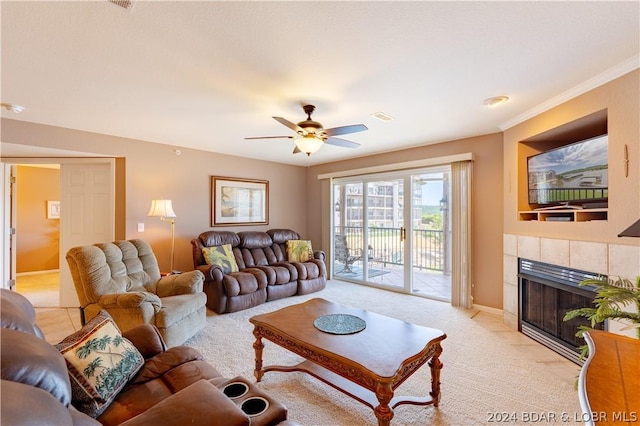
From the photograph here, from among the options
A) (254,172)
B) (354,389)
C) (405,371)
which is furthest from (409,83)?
(254,172)

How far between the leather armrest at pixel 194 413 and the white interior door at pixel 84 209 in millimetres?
3872

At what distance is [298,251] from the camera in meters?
5.31

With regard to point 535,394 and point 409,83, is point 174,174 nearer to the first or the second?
point 409,83

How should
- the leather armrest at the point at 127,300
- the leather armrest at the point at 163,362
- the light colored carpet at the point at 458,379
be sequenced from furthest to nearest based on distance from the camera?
1. the leather armrest at the point at 127,300
2. the light colored carpet at the point at 458,379
3. the leather armrest at the point at 163,362

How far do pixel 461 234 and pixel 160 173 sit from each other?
4583 millimetres

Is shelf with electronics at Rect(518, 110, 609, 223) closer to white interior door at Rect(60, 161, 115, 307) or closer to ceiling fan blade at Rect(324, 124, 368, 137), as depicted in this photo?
ceiling fan blade at Rect(324, 124, 368, 137)

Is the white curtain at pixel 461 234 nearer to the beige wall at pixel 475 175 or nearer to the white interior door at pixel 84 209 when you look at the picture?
the beige wall at pixel 475 175

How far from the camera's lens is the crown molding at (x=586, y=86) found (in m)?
2.05

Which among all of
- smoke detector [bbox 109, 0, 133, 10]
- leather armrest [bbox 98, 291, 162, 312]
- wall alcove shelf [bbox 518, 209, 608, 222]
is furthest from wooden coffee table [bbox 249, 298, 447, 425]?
smoke detector [bbox 109, 0, 133, 10]

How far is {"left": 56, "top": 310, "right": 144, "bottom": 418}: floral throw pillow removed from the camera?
1.30m

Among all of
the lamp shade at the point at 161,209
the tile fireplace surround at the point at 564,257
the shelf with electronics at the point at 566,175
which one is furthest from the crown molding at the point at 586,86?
the lamp shade at the point at 161,209

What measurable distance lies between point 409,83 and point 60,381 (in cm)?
267

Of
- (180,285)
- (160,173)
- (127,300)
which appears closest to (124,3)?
(127,300)

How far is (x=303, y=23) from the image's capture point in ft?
5.26
